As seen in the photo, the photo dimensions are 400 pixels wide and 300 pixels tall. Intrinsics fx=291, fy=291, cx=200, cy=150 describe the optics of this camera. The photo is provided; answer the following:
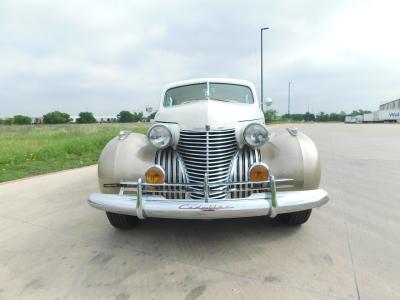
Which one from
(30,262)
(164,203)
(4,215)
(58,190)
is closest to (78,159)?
(58,190)

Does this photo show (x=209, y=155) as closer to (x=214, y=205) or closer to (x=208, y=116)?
(x=208, y=116)

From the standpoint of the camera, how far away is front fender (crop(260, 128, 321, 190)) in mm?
2770

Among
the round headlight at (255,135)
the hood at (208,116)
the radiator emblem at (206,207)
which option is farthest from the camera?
the hood at (208,116)

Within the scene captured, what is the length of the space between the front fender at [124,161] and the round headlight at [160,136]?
139 millimetres

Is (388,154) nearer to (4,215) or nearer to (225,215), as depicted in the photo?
(225,215)

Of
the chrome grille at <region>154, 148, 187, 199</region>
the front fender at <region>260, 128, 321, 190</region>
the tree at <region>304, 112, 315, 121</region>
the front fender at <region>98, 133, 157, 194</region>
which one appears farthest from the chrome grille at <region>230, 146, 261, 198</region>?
the tree at <region>304, 112, 315, 121</region>

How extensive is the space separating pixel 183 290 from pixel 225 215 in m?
0.65

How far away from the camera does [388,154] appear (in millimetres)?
8672

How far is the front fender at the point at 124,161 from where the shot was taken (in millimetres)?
2846

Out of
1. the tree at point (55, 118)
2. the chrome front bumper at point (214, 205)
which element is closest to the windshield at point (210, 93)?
the chrome front bumper at point (214, 205)

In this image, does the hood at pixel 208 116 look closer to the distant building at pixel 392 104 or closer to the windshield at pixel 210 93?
the windshield at pixel 210 93

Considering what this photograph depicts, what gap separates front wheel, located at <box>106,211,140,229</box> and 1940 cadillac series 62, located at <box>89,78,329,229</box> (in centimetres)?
1

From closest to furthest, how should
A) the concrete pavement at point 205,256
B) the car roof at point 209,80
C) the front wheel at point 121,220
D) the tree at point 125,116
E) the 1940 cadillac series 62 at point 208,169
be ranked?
the concrete pavement at point 205,256
the 1940 cadillac series 62 at point 208,169
the front wheel at point 121,220
the car roof at point 209,80
the tree at point 125,116

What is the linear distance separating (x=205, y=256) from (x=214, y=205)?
61 centimetres
